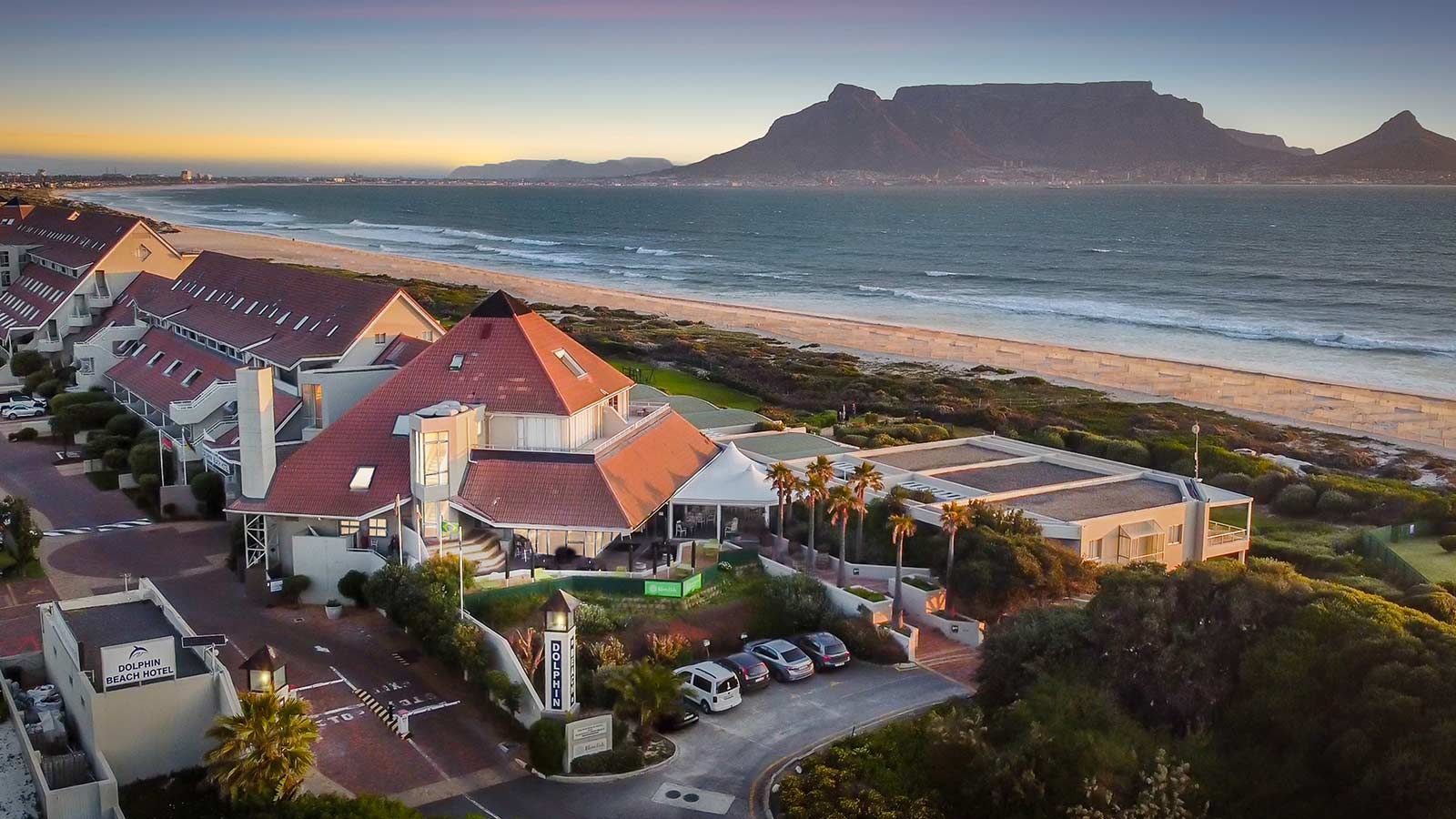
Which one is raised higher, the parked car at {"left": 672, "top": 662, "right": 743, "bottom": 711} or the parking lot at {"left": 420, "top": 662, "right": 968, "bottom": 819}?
the parked car at {"left": 672, "top": 662, "right": 743, "bottom": 711}

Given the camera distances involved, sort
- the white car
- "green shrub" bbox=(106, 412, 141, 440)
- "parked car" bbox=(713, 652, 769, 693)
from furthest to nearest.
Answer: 1. the white car
2. "green shrub" bbox=(106, 412, 141, 440)
3. "parked car" bbox=(713, 652, 769, 693)

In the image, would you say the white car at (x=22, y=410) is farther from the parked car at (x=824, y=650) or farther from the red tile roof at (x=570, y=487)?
the parked car at (x=824, y=650)

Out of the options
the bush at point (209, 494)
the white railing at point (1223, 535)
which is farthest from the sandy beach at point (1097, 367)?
the bush at point (209, 494)

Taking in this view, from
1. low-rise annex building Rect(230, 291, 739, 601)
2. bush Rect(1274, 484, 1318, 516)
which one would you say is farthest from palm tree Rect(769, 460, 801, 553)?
bush Rect(1274, 484, 1318, 516)

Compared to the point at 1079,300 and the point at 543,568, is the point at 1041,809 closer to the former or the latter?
the point at 543,568

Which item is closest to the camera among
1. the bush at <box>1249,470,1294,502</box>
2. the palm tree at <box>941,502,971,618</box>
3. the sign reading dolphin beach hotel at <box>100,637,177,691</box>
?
the sign reading dolphin beach hotel at <box>100,637,177,691</box>

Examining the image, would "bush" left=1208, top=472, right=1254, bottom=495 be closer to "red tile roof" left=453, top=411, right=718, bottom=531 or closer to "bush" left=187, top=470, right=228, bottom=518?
"red tile roof" left=453, top=411, right=718, bottom=531
